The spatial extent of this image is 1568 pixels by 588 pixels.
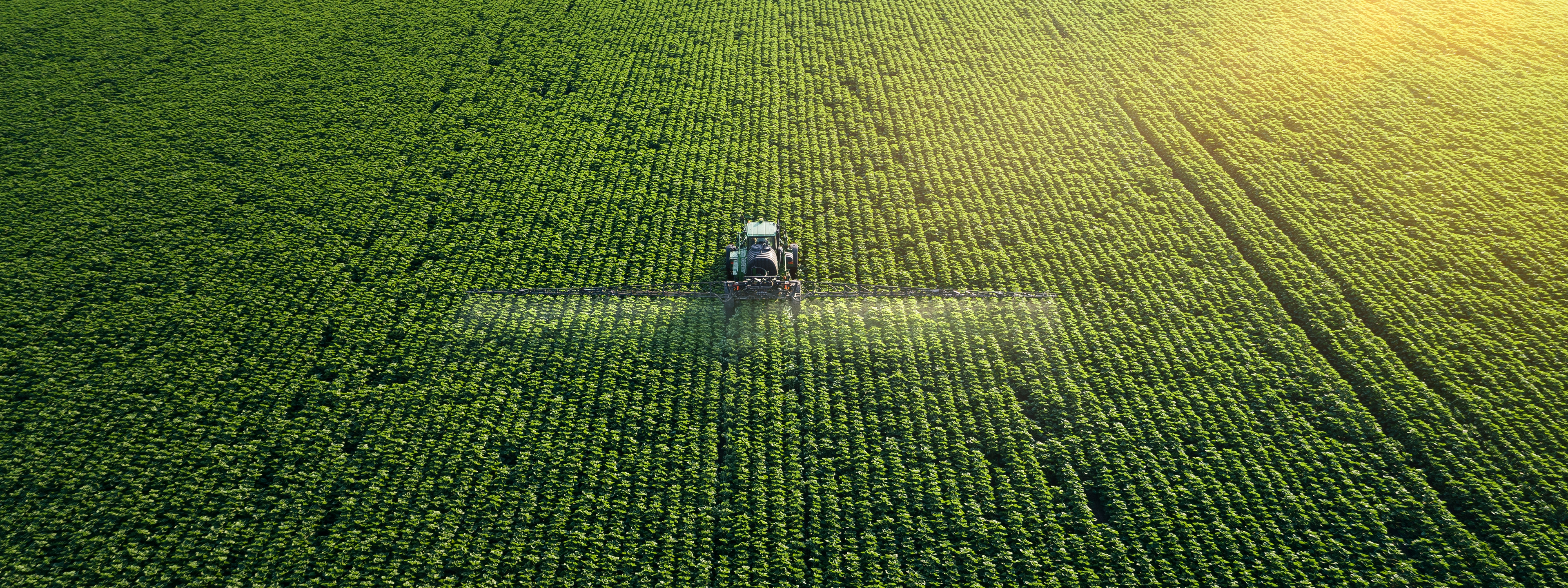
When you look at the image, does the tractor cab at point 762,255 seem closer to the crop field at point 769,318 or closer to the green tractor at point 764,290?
the green tractor at point 764,290

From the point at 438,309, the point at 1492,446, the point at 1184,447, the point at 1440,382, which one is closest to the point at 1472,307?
the point at 1440,382

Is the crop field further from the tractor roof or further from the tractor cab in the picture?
the tractor roof

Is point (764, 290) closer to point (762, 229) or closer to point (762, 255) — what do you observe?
point (762, 255)

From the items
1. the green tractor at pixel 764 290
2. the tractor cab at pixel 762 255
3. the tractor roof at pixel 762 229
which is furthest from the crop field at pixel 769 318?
the tractor roof at pixel 762 229

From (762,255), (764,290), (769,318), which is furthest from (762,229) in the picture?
(769,318)

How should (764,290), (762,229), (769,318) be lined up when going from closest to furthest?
(769,318) → (764,290) → (762,229)

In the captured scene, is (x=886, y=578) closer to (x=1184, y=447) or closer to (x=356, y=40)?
(x=1184, y=447)

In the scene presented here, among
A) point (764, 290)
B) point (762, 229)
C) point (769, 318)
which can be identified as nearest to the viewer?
point (769, 318)
